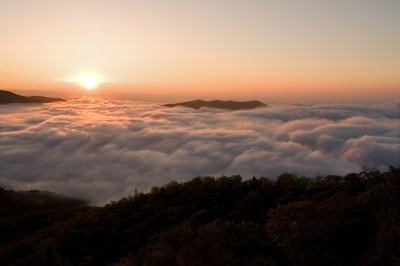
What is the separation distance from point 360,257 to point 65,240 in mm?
35878

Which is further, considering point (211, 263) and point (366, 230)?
point (366, 230)

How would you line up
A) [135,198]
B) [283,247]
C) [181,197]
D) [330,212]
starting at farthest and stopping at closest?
[135,198]
[181,197]
[330,212]
[283,247]

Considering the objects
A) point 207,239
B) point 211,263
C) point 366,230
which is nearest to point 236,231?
point 207,239

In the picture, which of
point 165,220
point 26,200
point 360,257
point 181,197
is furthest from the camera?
point 26,200

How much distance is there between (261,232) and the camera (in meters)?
24.5

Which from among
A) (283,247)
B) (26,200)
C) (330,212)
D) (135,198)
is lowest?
(26,200)

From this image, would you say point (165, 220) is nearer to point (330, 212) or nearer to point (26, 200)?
point (330, 212)

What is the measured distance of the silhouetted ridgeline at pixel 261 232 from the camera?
64.1 feet

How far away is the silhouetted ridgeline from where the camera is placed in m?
19.5

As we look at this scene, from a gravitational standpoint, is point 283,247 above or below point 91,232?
above

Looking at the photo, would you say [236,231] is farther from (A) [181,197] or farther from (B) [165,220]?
(A) [181,197]

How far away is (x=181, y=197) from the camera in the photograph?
185 feet

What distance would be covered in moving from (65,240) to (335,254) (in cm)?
3454

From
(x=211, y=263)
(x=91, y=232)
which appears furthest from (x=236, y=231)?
(x=91, y=232)
